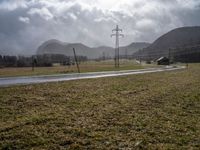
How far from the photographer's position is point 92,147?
6184 millimetres

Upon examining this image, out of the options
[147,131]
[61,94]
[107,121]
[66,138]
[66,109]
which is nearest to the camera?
[66,138]

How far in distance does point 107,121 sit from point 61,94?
5769mm

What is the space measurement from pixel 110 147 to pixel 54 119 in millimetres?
2806

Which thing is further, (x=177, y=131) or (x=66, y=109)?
(x=66, y=109)

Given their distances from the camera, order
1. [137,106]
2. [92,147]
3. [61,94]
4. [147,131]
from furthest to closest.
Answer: [61,94] → [137,106] → [147,131] → [92,147]

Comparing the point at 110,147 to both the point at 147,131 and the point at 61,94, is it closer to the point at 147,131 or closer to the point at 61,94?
the point at 147,131

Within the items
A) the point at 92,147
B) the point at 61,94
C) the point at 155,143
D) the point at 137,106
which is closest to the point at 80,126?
the point at 92,147

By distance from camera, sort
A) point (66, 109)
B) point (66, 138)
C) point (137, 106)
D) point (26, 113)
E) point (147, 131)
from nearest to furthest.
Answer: point (66, 138) → point (147, 131) → point (26, 113) → point (66, 109) → point (137, 106)

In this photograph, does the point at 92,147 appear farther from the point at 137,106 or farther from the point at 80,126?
the point at 137,106

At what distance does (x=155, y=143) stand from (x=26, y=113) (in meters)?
4.55

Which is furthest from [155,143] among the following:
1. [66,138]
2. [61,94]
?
[61,94]

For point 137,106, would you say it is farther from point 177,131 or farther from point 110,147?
point 110,147

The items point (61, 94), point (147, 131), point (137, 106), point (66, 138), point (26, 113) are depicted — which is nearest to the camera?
point (66, 138)

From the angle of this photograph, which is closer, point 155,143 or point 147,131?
point 155,143
